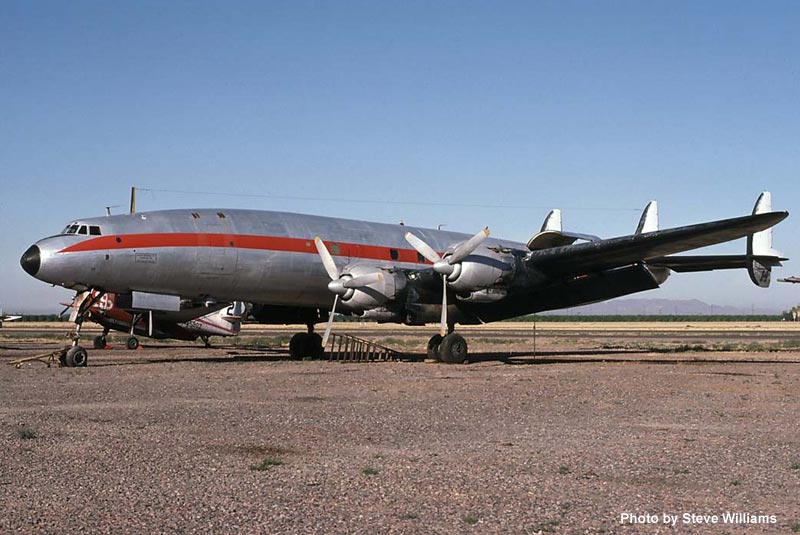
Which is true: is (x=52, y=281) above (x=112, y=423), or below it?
above

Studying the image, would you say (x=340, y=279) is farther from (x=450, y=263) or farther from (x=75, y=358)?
(x=75, y=358)

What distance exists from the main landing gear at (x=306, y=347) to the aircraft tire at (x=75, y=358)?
685cm

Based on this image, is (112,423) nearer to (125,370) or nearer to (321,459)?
(321,459)

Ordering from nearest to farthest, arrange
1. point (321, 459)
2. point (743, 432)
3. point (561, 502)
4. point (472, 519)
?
point (472, 519) < point (561, 502) < point (321, 459) < point (743, 432)

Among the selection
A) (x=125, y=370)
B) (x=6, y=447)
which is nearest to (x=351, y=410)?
(x=6, y=447)

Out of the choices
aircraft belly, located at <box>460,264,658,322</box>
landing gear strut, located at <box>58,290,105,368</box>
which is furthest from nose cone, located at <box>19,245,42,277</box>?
aircraft belly, located at <box>460,264,658,322</box>

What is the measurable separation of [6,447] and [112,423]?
2064mm

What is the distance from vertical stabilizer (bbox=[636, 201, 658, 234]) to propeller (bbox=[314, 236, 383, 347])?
1048cm

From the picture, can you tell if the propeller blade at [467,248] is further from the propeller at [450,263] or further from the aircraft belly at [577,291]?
the aircraft belly at [577,291]

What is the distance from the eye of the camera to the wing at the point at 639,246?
22000 millimetres

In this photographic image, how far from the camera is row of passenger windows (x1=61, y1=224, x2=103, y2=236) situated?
21.2 m

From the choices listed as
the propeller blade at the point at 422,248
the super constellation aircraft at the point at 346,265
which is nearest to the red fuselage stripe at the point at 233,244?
the super constellation aircraft at the point at 346,265

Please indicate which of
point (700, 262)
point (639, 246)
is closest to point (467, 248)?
point (639, 246)

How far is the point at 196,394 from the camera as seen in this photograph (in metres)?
15.3
